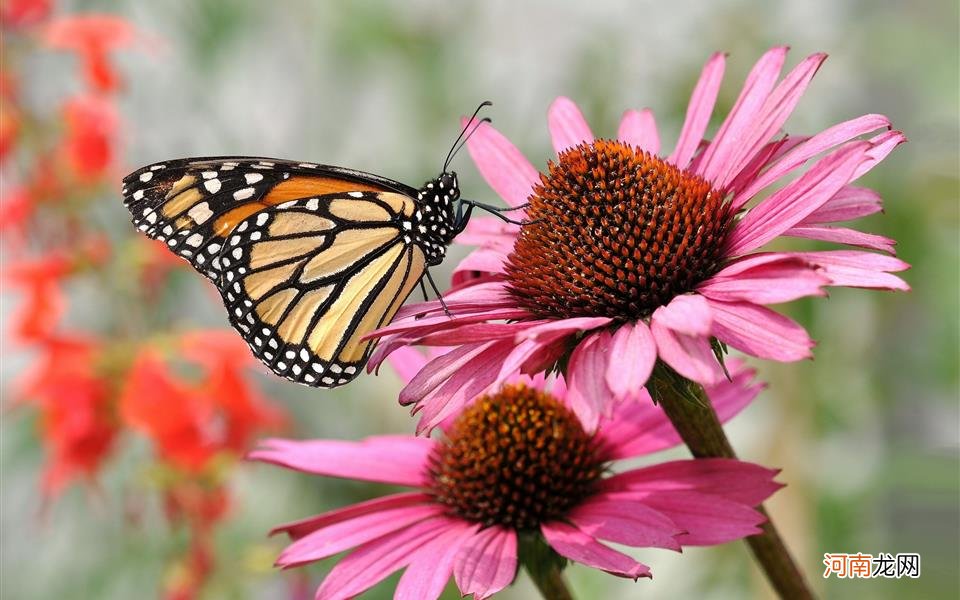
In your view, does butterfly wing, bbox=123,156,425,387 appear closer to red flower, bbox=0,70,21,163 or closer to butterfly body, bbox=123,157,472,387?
butterfly body, bbox=123,157,472,387

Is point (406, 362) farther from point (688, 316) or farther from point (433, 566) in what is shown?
point (688, 316)

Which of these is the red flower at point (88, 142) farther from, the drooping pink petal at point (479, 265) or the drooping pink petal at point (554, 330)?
the drooping pink petal at point (554, 330)

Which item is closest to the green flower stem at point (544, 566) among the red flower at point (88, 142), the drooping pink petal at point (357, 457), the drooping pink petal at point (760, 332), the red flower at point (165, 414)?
the drooping pink petal at point (357, 457)

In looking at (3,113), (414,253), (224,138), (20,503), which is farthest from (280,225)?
(20,503)

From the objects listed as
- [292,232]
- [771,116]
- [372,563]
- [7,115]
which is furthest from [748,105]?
[7,115]

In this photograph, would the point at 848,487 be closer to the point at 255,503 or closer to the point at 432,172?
the point at 432,172
